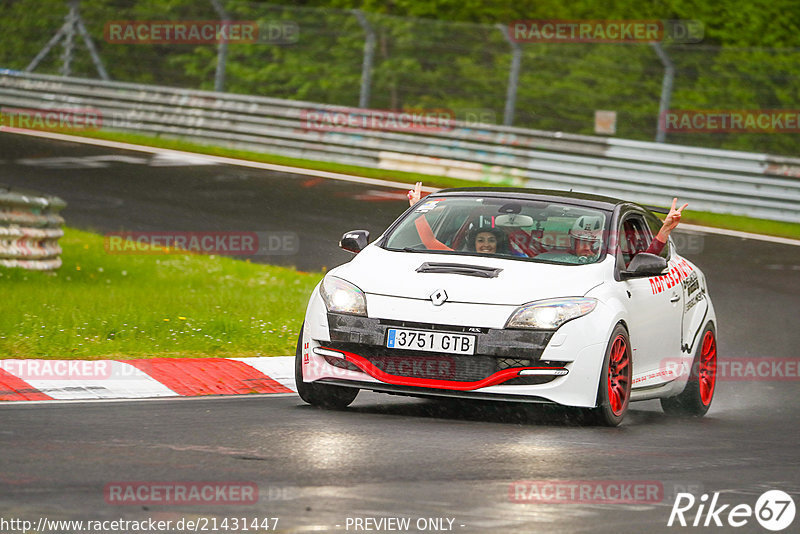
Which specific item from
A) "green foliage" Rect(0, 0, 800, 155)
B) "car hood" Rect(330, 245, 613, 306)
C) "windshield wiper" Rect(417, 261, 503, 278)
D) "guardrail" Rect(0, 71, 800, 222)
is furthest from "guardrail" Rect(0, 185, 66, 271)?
"green foliage" Rect(0, 0, 800, 155)

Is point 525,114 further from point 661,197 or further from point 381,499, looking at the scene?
point 381,499

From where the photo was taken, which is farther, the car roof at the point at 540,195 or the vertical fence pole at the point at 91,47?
the vertical fence pole at the point at 91,47

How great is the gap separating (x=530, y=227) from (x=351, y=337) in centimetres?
161

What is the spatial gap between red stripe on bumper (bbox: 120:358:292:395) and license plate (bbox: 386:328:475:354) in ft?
5.96

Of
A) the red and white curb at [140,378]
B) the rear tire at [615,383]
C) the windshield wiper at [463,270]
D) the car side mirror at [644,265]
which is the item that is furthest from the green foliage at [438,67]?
the windshield wiper at [463,270]

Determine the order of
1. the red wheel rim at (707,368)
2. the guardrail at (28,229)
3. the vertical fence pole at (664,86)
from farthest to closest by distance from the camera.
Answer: the vertical fence pole at (664,86), the guardrail at (28,229), the red wheel rim at (707,368)

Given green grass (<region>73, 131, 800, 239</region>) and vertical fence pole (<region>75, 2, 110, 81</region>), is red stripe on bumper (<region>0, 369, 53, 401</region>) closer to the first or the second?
green grass (<region>73, 131, 800, 239</region>)

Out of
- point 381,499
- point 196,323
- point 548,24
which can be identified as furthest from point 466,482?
point 548,24

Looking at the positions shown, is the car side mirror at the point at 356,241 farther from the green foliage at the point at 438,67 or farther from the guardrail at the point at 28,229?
the green foliage at the point at 438,67

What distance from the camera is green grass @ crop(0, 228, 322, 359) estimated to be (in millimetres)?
10750

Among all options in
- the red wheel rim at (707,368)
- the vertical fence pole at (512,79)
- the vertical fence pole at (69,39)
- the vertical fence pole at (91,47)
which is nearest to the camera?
the red wheel rim at (707,368)

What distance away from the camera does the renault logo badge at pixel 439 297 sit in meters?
8.42

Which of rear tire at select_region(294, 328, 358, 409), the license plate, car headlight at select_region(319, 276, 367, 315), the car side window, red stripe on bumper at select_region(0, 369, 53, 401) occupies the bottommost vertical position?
red stripe on bumper at select_region(0, 369, 53, 401)

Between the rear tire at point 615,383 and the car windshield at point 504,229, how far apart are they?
0.62m
